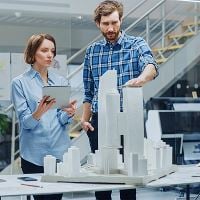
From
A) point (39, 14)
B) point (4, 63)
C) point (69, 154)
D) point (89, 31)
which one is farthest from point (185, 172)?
point (89, 31)

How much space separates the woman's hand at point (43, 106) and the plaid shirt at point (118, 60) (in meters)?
0.36

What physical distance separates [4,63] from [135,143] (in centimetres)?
298

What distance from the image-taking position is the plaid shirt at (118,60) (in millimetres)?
2547

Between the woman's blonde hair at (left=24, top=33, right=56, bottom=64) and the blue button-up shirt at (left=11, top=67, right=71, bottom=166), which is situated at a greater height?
the woman's blonde hair at (left=24, top=33, right=56, bottom=64)

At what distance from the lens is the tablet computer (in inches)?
88.1

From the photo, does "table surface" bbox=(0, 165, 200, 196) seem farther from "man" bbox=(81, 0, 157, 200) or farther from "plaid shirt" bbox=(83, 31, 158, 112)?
"plaid shirt" bbox=(83, 31, 158, 112)

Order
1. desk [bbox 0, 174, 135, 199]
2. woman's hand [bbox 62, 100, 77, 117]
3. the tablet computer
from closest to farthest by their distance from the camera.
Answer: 1. desk [bbox 0, 174, 135, 199]
2. the tablet computer
3. woman's hand [bbox 62, 100, 77, 117]

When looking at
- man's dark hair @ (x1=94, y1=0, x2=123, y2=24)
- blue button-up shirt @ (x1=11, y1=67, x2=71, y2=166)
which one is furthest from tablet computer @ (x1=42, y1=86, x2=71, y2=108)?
man's dark hair @ (x1=94, y1=0, x2=123, y2=24)

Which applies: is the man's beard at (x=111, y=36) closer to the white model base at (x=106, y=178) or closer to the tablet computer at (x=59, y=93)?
the tablet computer at (x=59, y=93)

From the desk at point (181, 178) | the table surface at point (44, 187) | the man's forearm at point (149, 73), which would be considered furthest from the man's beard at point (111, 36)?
the table surface at point (44, 187)

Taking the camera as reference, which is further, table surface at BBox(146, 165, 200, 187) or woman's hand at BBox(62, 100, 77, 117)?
woman's hand at BBox(62, 100, 77, 117)

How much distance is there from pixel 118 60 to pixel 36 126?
55cm

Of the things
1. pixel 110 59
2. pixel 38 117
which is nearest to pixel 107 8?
pixel 110 59

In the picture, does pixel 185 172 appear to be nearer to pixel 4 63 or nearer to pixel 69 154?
pixel 69 154
